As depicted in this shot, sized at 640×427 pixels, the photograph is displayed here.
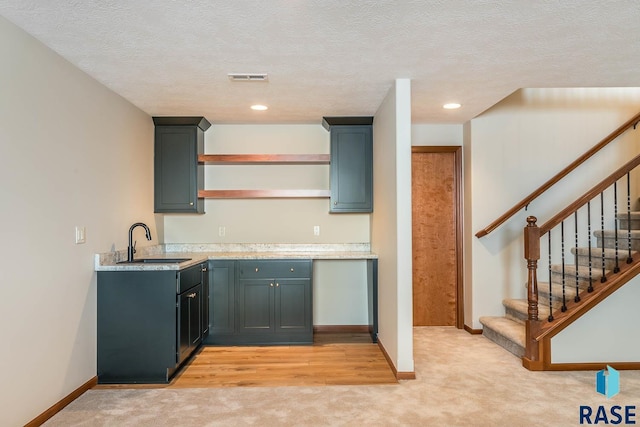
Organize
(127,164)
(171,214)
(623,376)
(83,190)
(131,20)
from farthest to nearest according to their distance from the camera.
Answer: (171,214) < (127,164) < (623,376) < (83,190) < (131,20)

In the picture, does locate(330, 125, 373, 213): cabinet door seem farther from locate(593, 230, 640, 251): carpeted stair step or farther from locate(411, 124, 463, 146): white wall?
locate(593, 230, 640, 251): carpeted stair step

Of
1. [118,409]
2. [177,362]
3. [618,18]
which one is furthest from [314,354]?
[618,18]

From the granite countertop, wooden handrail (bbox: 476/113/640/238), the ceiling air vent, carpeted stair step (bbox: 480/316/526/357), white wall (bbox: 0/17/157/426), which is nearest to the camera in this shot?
white wall (bbox: 0/17/157/426)

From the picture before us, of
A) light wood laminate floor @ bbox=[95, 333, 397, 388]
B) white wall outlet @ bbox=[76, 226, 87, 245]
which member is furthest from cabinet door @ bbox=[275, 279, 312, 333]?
white wall outlet @ bbox=[76, 226, 87, 245]

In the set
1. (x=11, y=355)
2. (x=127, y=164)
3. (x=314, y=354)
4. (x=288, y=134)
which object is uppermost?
(x=288, y=134)

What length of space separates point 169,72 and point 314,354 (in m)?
2.77

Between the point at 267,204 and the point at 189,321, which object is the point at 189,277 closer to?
the point at 189,321

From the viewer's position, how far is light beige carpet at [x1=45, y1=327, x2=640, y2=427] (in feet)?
8.49

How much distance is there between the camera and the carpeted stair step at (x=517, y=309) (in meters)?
3.95

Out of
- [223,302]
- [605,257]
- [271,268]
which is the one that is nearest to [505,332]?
[605,257]

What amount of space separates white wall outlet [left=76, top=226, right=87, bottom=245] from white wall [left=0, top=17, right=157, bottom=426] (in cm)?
5

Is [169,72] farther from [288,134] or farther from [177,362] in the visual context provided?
[177,362]

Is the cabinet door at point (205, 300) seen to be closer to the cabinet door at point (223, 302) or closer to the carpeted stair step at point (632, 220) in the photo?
the cabinet door at point (223, 302)

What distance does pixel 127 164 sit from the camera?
3834mm
